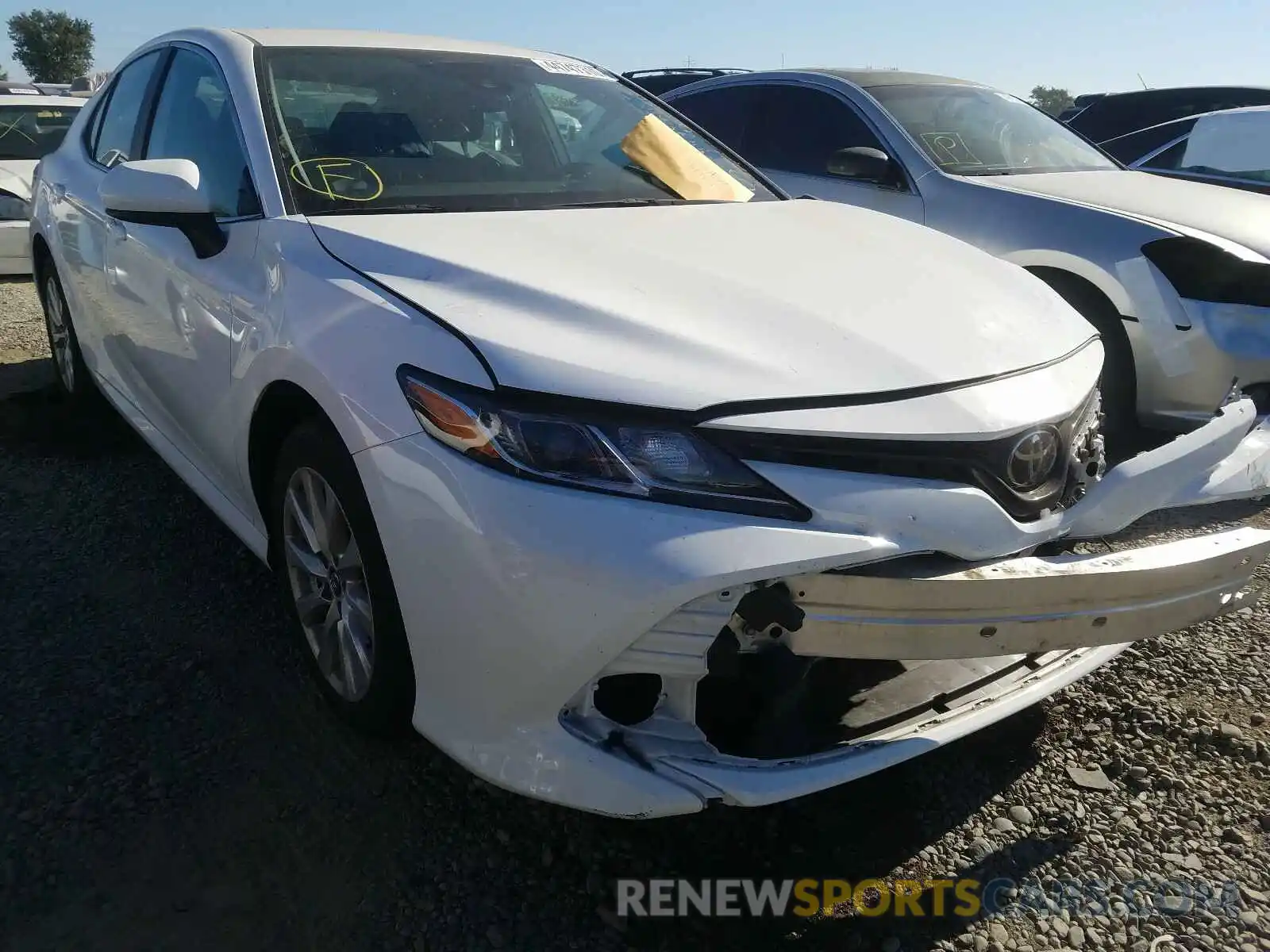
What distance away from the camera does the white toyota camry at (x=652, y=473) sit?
67.2 inches

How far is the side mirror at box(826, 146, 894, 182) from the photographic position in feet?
15.5

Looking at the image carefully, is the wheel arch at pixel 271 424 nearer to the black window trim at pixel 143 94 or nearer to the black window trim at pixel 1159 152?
the black window trim at pixel 143 94

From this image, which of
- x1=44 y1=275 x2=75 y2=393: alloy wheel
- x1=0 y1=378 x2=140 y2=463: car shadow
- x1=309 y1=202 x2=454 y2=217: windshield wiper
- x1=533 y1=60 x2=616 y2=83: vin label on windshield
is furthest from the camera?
x1=44 y1=275 x2=75 y2=393: alloy wheel

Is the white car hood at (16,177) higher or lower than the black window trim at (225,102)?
lower

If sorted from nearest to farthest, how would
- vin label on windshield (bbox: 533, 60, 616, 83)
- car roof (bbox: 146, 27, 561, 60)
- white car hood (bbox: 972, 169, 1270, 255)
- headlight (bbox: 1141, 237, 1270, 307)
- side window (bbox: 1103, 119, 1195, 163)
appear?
1. car roof (bbox: 146, 27, 561, 60)
2. vin label on windshield (bbox: 533, 60, 616, 83)
3. headlight (bbox: 1141, 237, 1270, 307)
4. white car hood (bbox: 972, 169, 1270, 255)
5. side window (bbox: 1103, 119, 1195, 163)

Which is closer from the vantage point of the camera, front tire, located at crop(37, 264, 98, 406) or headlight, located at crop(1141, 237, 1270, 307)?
headlight, located at crop(1141, 237, 1270, 307)

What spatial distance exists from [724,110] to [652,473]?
457cm

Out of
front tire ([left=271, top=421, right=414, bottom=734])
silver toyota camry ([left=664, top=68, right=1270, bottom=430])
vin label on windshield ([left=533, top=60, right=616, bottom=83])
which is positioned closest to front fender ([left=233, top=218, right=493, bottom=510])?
front tire ([left=271, top=421, right=414, bottom=734])

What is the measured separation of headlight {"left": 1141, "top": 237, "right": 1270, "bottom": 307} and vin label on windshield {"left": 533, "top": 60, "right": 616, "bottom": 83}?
6.92 ft

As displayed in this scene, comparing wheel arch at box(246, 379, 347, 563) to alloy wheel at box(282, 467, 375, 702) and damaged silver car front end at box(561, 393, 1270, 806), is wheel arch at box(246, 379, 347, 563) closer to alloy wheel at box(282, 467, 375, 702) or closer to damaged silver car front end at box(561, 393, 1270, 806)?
alloy wheel at box(282, 467, 375, 702)

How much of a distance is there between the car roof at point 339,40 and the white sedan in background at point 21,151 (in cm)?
489

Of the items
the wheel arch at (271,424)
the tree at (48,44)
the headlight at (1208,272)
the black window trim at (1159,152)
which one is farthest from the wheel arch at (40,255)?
the tree at (48,44)

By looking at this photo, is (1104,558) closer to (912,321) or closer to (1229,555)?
(1229,555)

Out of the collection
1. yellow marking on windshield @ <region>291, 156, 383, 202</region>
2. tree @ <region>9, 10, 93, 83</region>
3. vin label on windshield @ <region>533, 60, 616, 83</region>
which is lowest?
tree @ <region>9, 10, 93, 83</region>
